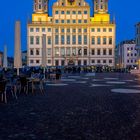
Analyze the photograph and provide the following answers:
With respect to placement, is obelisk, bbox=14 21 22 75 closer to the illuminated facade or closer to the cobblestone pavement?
the cobblestone pavement

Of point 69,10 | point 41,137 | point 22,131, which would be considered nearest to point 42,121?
point 22,131

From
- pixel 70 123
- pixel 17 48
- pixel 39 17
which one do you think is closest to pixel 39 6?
pixel 39 17

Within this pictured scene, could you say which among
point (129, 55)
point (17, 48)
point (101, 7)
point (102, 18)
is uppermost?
point (101, 7)

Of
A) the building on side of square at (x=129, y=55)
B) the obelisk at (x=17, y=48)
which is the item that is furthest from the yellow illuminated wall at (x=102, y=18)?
the obelisk at (x=17, y=48)

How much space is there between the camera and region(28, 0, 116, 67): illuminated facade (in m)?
107

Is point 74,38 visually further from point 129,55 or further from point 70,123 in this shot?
point 70,123

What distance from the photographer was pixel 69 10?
104m

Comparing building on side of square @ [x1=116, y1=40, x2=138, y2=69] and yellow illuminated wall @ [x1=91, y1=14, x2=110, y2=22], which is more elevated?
yellow illuminated wall @ [x1=91, y1=14, x2=110, y2=22]

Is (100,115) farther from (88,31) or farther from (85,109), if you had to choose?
(88,31)

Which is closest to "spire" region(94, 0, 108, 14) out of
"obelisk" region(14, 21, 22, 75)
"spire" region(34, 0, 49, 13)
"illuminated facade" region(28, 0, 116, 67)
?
"illuminated facade" region(28, 0, 116, 67)

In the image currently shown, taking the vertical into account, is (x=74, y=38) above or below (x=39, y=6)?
below

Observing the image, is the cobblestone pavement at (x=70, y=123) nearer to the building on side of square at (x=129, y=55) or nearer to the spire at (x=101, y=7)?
the spire at (x=101, y=7)

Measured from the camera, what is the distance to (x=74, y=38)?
10925 centimetres

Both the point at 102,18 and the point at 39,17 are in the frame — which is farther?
the point at 102,18
